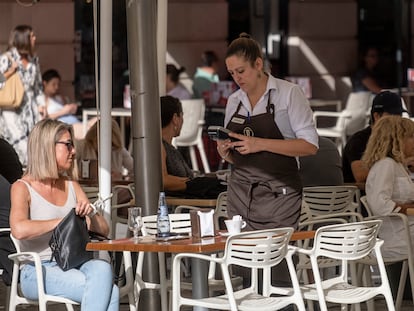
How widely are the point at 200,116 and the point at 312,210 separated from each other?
6.07m

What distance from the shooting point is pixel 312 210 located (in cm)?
848

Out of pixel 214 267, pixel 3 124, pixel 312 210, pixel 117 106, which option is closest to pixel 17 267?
pixel 214 267

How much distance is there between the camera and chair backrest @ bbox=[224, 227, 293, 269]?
600cm

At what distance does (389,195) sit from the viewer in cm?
→ 777

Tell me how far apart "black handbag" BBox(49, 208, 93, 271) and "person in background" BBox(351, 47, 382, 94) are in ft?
35.0

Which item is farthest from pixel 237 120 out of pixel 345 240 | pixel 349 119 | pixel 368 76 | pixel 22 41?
pixel 368 76

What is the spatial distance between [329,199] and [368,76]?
8958mm

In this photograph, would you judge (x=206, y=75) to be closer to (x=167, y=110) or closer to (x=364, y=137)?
(x=364, y=137)

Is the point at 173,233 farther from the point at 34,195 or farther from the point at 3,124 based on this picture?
the point at 3,124

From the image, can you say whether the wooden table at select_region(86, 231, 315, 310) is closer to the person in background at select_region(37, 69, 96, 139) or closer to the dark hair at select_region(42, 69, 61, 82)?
the person in background at select_region(37, 69, 96, 139)

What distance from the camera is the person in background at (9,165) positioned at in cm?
856

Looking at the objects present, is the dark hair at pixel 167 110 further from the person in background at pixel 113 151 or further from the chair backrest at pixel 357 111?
the chair backrest at pixel 357 111

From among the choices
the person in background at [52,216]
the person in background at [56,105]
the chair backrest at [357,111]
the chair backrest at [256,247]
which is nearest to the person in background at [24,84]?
the person in background at [56,105]

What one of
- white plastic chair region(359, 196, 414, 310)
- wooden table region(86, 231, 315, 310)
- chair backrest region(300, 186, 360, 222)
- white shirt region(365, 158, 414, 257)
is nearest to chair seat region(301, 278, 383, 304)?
wooden table region(86, 231, 315, 310)
